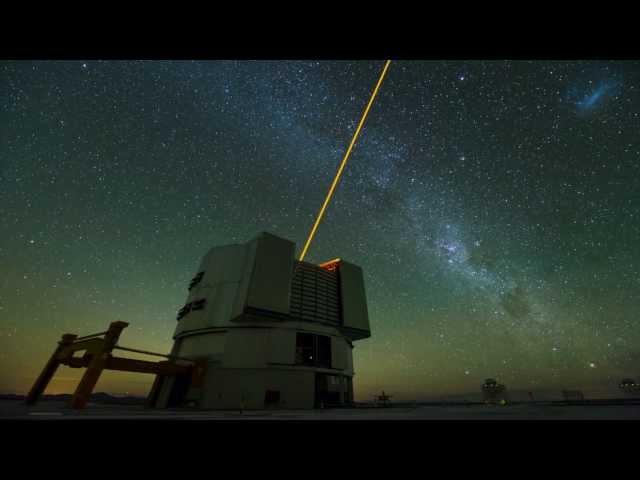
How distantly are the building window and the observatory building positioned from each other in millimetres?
74

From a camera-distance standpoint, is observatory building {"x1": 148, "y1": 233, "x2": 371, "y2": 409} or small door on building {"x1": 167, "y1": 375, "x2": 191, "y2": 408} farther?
small door on building {"x1": 167, "y1": 375, "x2": 191, "y2": 408}

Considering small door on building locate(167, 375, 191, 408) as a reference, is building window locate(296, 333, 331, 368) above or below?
above

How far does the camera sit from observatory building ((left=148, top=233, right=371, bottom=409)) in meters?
19.8

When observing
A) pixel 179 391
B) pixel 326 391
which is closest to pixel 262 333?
pixel 326 391

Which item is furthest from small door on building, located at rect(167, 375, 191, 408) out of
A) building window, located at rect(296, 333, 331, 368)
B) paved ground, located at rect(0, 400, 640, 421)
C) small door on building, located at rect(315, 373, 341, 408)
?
paved ground, located at rect(0, 400, 640, 421)

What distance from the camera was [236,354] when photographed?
20094mm

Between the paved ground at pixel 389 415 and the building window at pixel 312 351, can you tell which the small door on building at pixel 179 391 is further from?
the paved ground at pixel 389 415

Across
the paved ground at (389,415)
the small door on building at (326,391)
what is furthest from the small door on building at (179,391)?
the paved ground at (389,415)

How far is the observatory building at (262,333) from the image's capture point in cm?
1977

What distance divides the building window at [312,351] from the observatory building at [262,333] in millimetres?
74

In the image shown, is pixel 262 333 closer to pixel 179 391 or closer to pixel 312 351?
pixel 312 351

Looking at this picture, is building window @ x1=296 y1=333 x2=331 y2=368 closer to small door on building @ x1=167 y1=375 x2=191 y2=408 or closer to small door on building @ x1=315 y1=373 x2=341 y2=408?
small door on building @ x1=315 y1=373 x2=341 y2=408
